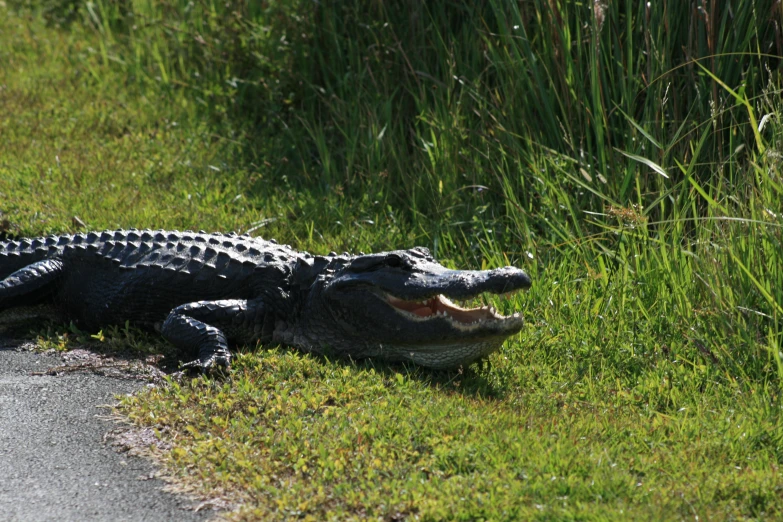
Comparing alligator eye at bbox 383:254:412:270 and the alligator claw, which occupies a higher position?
alligator eye at bbox 383:254:412:270

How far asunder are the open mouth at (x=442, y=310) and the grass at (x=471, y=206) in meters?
0.28

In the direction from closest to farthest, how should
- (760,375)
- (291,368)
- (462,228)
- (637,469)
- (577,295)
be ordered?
1. (637,469)
2. (760,375)
3. (291,368)
4. (577,295)
5. (462,228)

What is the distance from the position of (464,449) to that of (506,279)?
3.23 ft

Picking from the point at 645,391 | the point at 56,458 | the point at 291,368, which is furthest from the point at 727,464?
the point at 56,458

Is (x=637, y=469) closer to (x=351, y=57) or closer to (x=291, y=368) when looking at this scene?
(x=291, y=368)

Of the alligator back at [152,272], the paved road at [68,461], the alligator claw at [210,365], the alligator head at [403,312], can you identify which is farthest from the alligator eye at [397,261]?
the paved road at [68,461]

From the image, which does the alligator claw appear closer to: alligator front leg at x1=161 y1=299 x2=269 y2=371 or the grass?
alligator front leg at x1=161 y1=299 x2=269 y2=371

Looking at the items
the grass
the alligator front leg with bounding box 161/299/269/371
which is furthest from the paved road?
the alligator front leg with bounding box 161/299/269/371

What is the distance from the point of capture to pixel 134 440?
3920mm

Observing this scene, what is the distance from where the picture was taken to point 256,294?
5.09m

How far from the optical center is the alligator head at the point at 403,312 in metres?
4.41

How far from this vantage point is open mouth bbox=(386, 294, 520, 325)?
4.49 m

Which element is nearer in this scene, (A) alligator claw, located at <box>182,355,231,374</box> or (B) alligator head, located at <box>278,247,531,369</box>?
(B) alligator head, located at <box>278,247,531,369</box>

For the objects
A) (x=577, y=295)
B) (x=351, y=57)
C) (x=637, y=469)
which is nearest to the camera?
(x=637, y=469)
